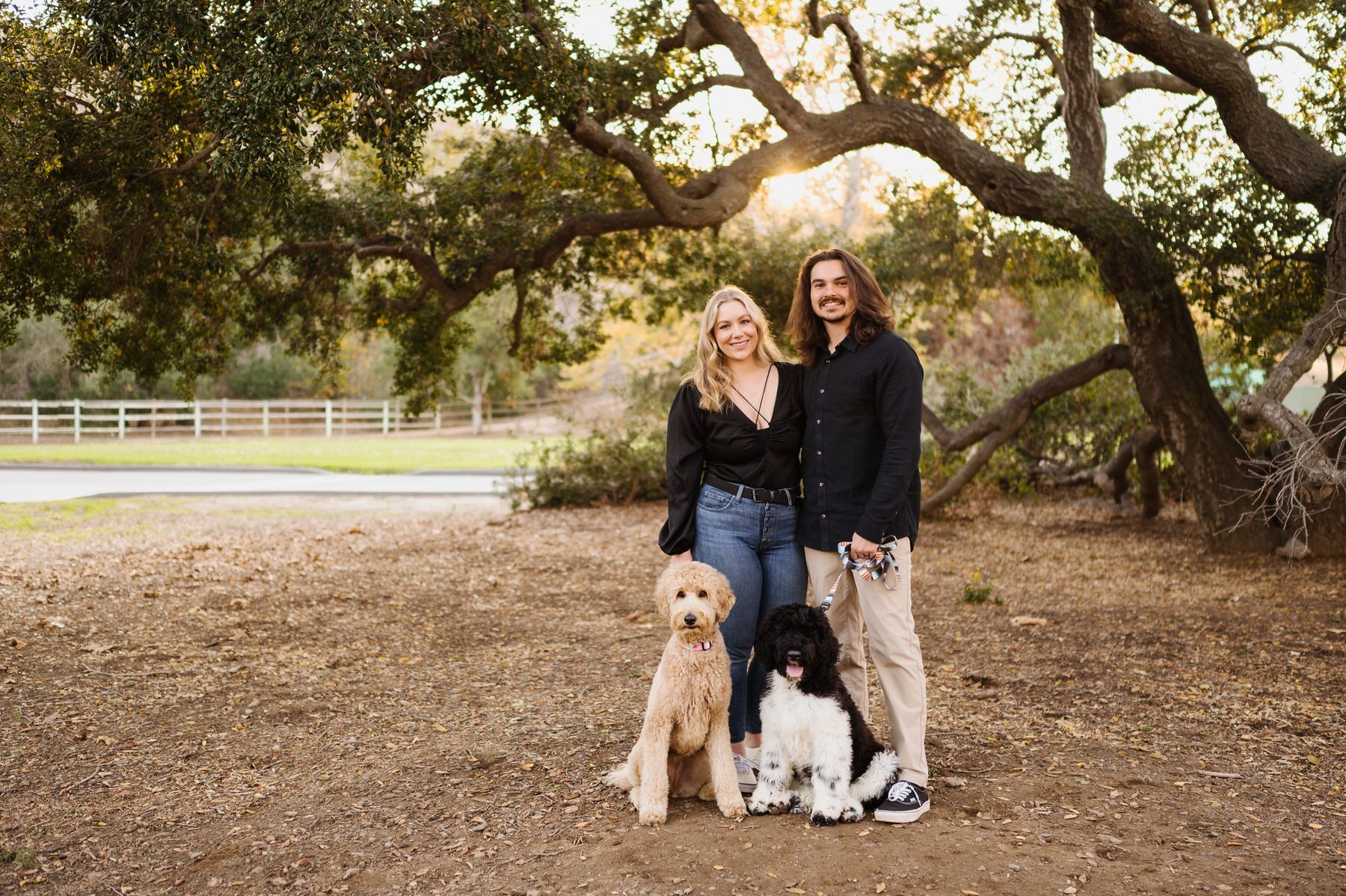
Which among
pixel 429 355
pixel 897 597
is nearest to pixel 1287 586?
pixel 897 597

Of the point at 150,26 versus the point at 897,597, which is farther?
the point at 150,26

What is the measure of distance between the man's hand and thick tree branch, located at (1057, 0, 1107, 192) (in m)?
7.26

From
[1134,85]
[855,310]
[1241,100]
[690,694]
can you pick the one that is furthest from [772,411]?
[1134,85]

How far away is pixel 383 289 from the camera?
470 inches

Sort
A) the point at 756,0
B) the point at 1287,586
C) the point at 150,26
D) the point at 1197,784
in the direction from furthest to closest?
the point at 756,0 < the point at 1287,586 < the point at 150,26 < the point at 1197,784

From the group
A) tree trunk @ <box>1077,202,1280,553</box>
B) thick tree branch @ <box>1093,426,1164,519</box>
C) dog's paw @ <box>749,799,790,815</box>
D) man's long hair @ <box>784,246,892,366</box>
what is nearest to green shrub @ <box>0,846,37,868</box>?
dog's paw @ <box>749,799,790,815</box>

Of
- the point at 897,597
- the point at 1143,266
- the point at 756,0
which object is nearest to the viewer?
the point at 897,597

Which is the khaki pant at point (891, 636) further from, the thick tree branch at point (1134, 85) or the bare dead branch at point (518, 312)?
the thick tree branch at point (1134, 85)

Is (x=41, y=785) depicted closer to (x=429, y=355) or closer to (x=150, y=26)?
(x=150, y=26)

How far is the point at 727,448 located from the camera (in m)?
4.09

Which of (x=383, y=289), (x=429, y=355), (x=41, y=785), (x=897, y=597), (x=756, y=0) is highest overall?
(x=756, y=0)

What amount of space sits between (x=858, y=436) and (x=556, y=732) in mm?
2337

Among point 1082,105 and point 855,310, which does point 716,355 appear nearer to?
point 855,310

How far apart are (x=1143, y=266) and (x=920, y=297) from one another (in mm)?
3452
